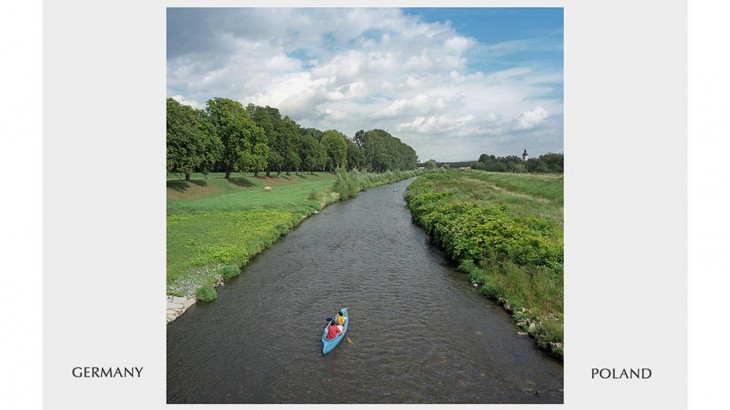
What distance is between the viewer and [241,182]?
6075 cm

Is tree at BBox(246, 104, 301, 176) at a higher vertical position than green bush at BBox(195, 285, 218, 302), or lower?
higher

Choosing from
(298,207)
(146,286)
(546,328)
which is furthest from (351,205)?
(146,286)

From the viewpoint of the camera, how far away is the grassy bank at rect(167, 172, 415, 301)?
20.6 meters

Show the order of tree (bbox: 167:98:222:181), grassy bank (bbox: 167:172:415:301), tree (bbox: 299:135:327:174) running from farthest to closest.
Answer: tree (bbox: 299:135:327:174), tree (bbox: 167:98:222:181), grassy bank (bbox: 167:172:415:301)

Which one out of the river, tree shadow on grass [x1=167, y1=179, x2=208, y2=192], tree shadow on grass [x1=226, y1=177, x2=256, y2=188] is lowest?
the river

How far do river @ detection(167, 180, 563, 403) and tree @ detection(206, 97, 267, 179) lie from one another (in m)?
37.2

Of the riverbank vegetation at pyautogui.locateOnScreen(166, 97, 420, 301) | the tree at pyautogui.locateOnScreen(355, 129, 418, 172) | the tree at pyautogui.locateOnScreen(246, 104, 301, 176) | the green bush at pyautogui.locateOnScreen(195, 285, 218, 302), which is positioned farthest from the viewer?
the tree at pyautogui.locateOnScreen(355, 129, 418, 172)

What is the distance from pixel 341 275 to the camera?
72.4 feet

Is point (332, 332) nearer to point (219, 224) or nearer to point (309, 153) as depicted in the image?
point (219, 224)

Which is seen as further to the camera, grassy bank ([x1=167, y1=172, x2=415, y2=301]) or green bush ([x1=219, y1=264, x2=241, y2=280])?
green bush ([x1=219, y1=264, x2=241, y2=280])

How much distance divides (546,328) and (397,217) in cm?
2934

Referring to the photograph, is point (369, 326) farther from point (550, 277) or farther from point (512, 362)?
point (550, 277)

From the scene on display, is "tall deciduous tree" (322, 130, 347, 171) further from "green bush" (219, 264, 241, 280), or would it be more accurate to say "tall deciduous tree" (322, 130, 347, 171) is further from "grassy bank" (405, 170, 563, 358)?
"green bush" (219, 264, 241, 280)

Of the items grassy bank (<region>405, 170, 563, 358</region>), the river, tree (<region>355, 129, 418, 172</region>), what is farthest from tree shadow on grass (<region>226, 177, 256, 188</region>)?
tree (<region>355, 129, 418, 172</region>)
